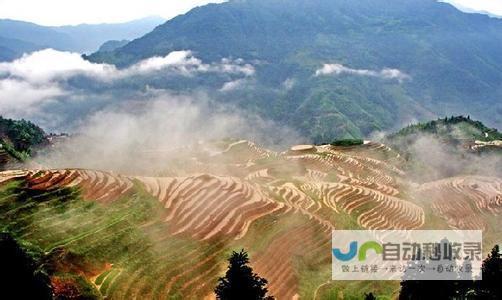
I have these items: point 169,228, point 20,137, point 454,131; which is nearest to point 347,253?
point 169,228

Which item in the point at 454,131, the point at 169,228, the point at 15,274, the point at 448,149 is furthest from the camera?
the point at 454,131

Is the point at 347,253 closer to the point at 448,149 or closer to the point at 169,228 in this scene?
the point at 169,228

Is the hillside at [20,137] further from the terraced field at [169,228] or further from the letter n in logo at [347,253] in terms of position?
the letter n in logo at [347,253]

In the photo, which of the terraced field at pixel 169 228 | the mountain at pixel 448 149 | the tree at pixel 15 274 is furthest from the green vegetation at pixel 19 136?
the tree at pixel 15 274

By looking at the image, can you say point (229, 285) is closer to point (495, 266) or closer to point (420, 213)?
point (495, 266)

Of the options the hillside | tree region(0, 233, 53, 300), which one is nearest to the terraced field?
tree region(0, 233, 53, 300)

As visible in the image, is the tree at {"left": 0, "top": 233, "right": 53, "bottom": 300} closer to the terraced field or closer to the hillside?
the terraced field

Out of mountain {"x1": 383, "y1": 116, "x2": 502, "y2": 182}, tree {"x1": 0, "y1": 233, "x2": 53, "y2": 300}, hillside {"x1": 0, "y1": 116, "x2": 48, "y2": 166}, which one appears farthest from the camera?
hillside {"x1": 0, "y1": 116, "x2": 48, "y2": 166}

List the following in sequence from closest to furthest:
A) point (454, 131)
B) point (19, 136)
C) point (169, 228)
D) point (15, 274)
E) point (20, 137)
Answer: point (15, 274) < point (169, 228) < point (20, 137) < point (19, 136) < point (454, 131)

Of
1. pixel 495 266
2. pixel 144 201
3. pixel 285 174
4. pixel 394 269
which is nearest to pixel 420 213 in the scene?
pixel 285 174

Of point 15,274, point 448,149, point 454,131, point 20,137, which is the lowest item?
point 15,274

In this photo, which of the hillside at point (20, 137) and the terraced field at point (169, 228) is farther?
the hillside at point (20, 137)
